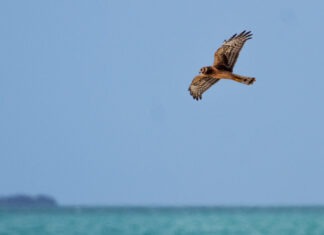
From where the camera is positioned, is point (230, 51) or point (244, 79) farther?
point (230, 51)

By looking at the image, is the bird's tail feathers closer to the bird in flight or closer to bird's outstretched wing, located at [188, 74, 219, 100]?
the bird in flight

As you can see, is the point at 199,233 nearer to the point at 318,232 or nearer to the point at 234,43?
the point at 318,232

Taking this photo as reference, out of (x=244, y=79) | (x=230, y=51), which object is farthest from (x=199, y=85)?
(x=244, y=79)

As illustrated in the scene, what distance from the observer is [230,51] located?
16.3 meters

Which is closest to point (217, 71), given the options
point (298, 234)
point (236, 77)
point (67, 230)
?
point (236, 77)

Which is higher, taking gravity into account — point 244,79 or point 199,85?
point 199,85

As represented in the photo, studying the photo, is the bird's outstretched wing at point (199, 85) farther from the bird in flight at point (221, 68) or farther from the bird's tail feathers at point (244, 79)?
the bird's tail feathers at point (244, 79)

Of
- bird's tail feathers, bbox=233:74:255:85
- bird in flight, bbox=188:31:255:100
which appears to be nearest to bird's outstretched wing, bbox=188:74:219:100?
bird in flight, bbox=188:31:255:100

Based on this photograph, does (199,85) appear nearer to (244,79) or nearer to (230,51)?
(230,51)

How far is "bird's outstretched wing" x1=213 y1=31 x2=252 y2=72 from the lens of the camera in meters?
16.0

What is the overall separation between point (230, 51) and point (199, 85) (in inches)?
36.1

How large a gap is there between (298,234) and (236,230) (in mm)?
6727

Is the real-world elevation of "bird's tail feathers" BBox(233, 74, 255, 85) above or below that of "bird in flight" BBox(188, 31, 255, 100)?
below

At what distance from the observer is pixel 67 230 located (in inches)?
2746
